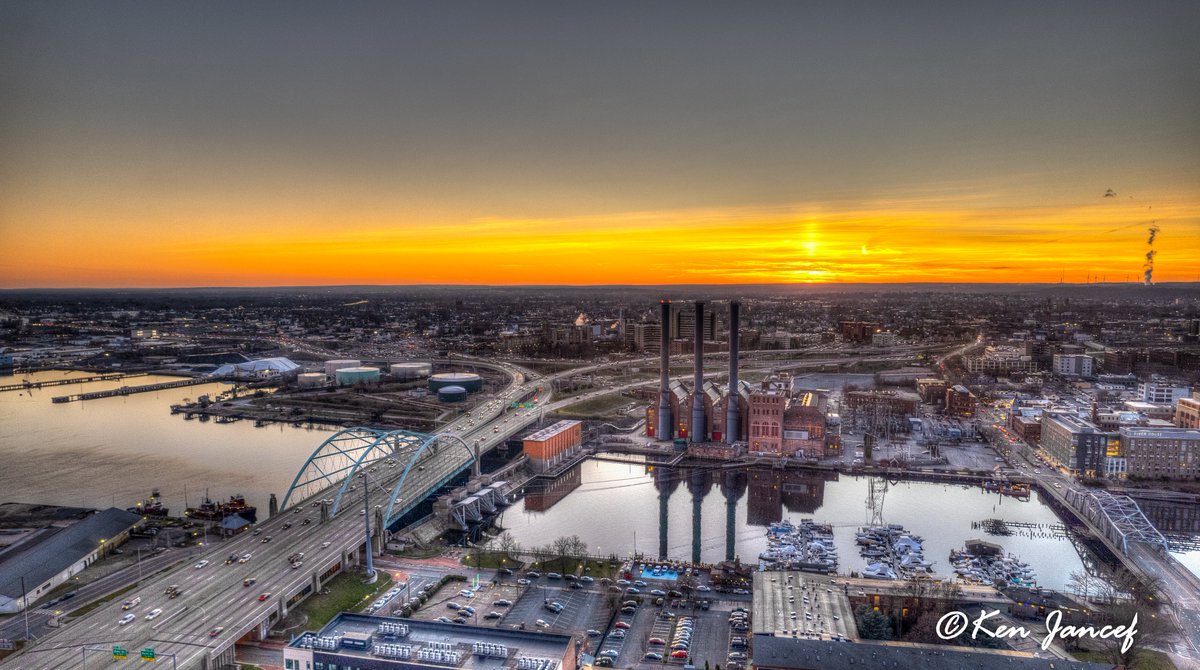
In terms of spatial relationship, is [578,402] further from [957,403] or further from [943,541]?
[943,541]

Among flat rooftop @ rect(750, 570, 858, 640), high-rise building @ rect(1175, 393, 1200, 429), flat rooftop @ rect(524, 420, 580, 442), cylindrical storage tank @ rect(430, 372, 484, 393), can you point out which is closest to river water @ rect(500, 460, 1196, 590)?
flat rooftop @ rect(524, 420, 580, 442)

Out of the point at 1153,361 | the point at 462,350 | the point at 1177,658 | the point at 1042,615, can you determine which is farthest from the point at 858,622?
the point at 462,350

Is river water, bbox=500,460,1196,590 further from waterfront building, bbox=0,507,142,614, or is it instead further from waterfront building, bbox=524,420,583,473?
waterfront building, bbox=0,507,142,614

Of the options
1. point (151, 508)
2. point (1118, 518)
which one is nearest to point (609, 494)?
point (151, 508)

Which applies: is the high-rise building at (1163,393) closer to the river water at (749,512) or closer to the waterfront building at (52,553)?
the river water at (749,512)

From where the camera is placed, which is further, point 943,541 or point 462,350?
point 462,350

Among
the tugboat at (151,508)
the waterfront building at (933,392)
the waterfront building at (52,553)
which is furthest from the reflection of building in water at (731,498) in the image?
the tugboat at (151,508)
